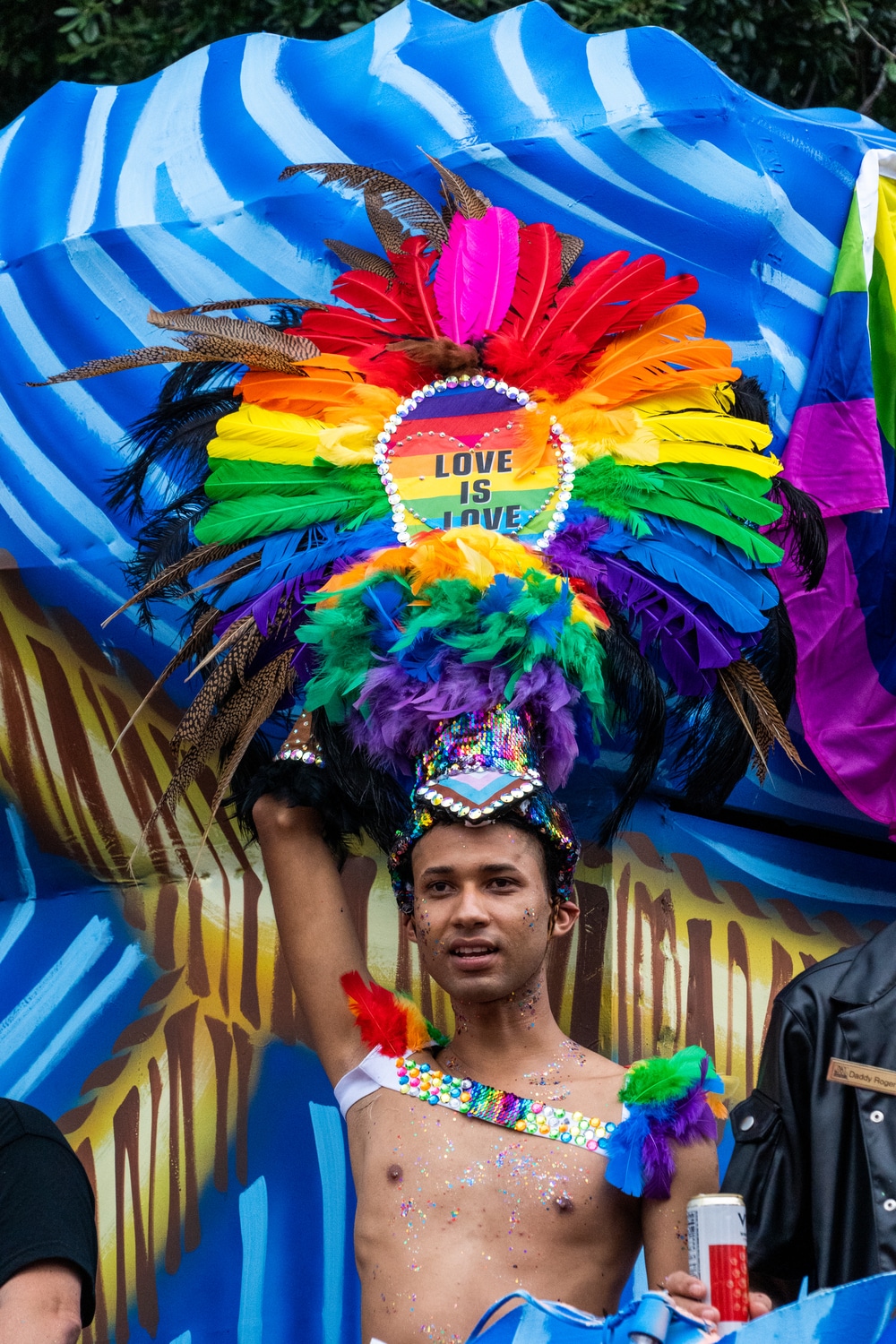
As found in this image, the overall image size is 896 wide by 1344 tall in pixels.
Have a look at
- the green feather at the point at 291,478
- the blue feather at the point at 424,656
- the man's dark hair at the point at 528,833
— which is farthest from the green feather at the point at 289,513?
the man's dark hair at the point at 528,833

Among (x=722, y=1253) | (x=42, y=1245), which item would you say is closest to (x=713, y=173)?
(x=722, y=1253)

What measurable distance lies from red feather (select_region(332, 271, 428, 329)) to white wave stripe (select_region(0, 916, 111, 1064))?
4.52ft

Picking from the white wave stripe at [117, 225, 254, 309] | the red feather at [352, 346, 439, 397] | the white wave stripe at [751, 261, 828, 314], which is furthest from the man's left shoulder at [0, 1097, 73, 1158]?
the white wave stripe at [751, 261, 828, 314]

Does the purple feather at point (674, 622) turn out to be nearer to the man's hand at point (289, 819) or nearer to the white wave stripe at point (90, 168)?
the man's hand at point (289, 819)

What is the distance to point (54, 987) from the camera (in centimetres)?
345

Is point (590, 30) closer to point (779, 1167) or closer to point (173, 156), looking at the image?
point (173, 156)

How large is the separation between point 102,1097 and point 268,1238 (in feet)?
1.42

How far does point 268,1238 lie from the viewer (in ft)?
10.8

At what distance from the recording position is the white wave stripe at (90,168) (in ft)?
11.9

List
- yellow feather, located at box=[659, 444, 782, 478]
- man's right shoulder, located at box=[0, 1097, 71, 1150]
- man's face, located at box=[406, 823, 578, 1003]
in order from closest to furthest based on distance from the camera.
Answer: man's right shoulder, located at box=[0, 1097, 71, 1150], man's face, located at box=[406, 823, 578, 1003], yellow feather, located at box=[659, 444, 782, 478]

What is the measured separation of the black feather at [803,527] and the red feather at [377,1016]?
1.04m

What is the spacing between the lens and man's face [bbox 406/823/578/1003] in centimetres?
258

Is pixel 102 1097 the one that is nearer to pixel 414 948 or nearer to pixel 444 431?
pixel 414 948

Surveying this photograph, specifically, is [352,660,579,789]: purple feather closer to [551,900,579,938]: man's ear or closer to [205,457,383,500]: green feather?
[551,900,579,938]: man's ear
